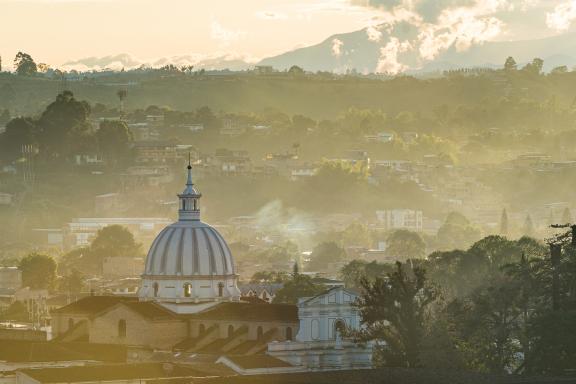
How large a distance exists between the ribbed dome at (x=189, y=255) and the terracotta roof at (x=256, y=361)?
734 inches

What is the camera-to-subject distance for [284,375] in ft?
319

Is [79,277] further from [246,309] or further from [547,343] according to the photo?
[547,343]

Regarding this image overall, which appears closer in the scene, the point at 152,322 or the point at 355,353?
the point at 355,353

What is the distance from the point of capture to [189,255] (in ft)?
417

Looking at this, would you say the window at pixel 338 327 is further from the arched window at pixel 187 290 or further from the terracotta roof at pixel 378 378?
the terracotta roof at pixel 378 378

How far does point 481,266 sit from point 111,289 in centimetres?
3830

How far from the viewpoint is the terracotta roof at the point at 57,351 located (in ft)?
359

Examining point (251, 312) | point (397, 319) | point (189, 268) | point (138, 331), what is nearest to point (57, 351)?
point (138, 331)

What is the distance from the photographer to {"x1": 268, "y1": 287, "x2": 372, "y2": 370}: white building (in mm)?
110125

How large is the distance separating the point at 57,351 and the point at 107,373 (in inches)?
702

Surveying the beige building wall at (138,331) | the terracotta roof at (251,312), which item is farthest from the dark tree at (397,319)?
the beige building wall at (138,331)

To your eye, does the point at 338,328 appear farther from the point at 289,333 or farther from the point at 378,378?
the point at 378,378

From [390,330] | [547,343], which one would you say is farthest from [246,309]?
[547,343]

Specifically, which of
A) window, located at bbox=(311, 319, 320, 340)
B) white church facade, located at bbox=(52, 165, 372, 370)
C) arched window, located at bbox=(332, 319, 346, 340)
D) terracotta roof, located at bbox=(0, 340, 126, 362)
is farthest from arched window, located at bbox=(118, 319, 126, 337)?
arched window, located at bbox=(332, 319, 346, 340)
